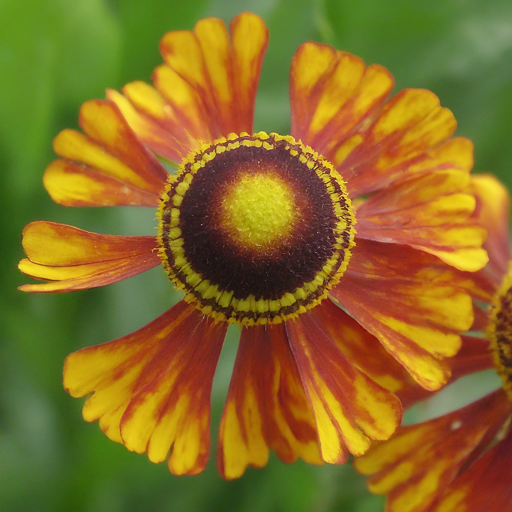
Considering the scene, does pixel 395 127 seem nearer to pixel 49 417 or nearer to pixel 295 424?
pixel 295 424

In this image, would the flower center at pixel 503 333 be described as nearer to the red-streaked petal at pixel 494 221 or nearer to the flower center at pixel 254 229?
the red-streaked petal at pixel 494 221

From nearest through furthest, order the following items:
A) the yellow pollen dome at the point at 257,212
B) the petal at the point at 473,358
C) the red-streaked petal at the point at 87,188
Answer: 1. the yellow pollen dome at the point at 257,212
2. the red-streaked petal at the point at 87,188
3. the petal at the point at 473,358

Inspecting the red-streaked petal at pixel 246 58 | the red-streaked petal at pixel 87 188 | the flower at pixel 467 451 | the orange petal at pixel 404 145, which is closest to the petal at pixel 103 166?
the red-streaked petal at pixel 87 188

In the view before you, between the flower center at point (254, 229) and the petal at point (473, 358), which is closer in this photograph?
the flower center at point (254, 229)

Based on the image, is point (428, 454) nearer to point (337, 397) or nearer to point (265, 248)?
point (337, 397)

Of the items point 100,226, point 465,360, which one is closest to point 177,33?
point 100,226

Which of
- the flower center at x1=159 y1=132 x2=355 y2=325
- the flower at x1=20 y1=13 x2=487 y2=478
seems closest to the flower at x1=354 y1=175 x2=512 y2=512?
the flower at x1=20 y1=13 x2=487 y2=478
